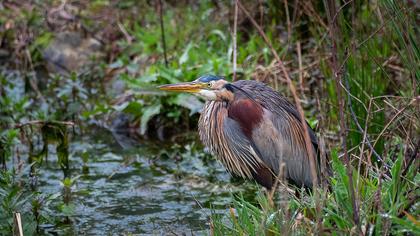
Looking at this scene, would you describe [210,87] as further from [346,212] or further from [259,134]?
[346,212]

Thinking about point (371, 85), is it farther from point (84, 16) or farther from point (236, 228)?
point (84, 16)

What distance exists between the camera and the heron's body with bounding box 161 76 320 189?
5109 mm

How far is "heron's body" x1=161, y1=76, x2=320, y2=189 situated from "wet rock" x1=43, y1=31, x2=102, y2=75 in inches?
145

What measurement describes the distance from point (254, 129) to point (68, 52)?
419 cm

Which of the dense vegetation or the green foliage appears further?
the dense vegetation

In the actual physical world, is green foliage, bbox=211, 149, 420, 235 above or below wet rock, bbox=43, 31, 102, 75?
below

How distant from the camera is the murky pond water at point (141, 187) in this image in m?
5.25

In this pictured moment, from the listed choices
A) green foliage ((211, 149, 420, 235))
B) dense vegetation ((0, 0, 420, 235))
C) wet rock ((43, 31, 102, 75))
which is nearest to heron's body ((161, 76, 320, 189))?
dense vegetation ((0, 0, 420, 235))

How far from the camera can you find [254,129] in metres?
5.17

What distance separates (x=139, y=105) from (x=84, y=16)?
2539mm

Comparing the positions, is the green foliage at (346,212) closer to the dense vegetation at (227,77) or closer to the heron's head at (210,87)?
the dense vegetation at (227,77)

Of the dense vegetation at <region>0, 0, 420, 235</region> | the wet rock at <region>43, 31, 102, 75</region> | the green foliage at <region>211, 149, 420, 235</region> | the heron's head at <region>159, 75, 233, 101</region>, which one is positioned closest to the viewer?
the green foliage at <region>211, 149, 420, 235</region>

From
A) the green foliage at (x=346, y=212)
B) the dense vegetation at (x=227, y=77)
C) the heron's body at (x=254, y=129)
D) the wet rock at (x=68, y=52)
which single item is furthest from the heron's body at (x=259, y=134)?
the wet rock at (x=68, y=52)

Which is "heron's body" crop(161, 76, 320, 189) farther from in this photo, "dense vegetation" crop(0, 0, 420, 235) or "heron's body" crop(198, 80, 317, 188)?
"dense vegetation" crop(0, 0, 420, 235)
